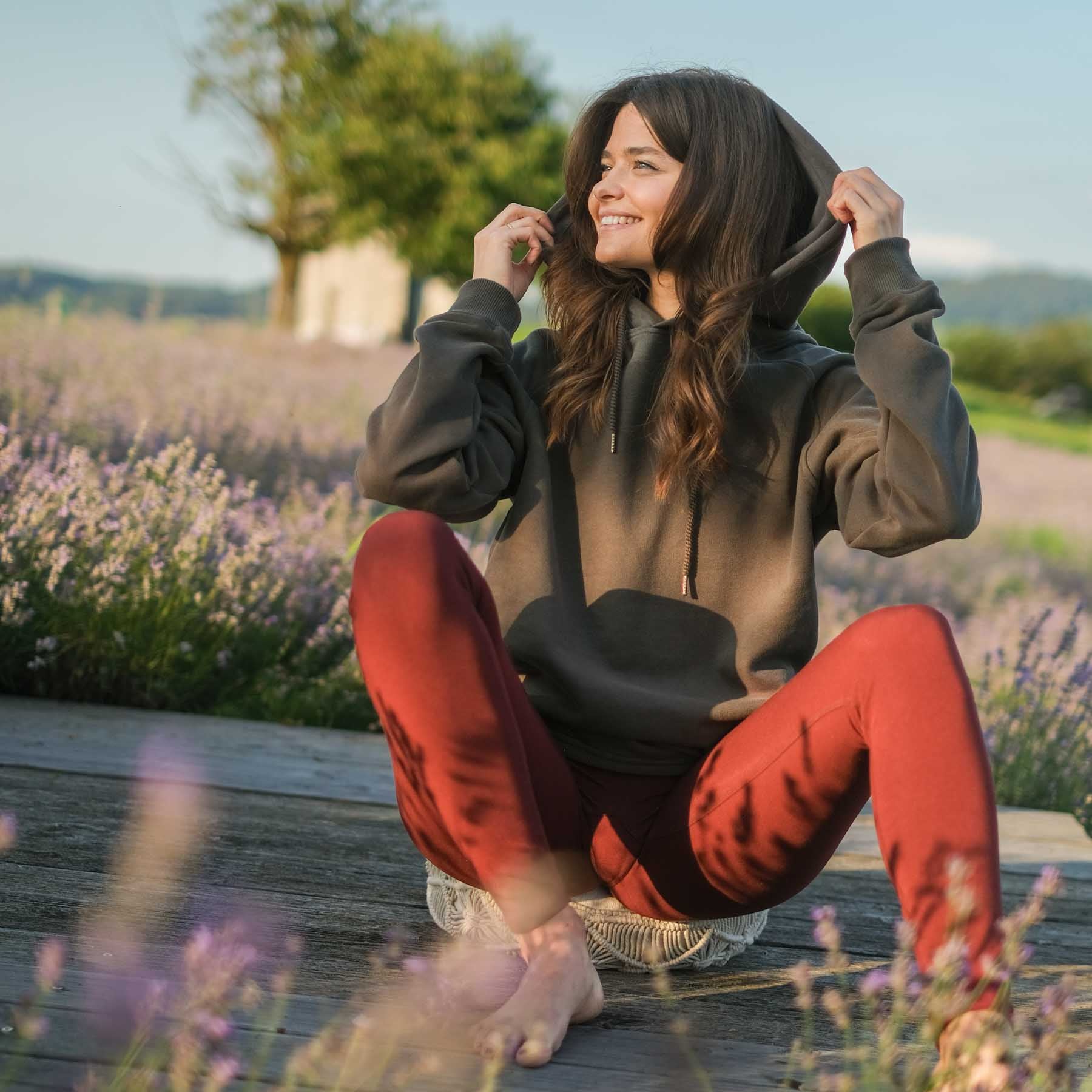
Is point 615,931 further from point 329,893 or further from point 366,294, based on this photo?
point 366,294

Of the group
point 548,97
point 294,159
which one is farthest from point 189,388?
point 548,97

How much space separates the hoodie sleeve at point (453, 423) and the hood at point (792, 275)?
7.2 inches

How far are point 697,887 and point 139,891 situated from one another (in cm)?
84

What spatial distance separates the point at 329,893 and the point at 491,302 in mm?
982

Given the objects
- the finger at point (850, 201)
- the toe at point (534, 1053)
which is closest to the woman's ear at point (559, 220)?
the finger at point (850, 201)

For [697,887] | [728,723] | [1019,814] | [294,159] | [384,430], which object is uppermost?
[294,159]

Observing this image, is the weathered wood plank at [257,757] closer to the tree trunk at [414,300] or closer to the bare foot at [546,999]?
the bare foot at [546,999]

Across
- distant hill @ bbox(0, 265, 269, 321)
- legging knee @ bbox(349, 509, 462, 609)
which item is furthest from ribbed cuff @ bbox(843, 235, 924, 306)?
distant hill @ bbox(0, 265, 269, 321)

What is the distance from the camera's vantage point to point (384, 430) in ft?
6.68

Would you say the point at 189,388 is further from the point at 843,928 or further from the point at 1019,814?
the point at 843,928

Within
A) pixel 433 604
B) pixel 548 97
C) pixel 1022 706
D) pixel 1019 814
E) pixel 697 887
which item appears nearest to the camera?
pixel 433 604

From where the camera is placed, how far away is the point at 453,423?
6.59 ft

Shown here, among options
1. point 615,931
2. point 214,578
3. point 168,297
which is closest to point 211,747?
point 214,578

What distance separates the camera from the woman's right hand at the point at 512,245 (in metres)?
2.23
